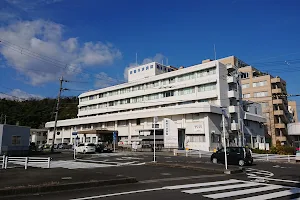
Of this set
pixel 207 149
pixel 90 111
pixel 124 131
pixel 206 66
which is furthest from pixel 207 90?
pixel 90 111

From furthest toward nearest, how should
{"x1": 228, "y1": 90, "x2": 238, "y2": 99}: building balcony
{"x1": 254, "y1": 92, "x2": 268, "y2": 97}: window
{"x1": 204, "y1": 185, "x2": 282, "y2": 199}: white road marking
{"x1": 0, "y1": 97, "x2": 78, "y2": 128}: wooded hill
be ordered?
{"x1": 0, "y1": 97, "x2": 78, "y2": 128}: wooded hill → {"x1": 254, "y1": 92, "x2": 268, "y2": 97}: window → {"x1": 228, "y1": 90, "x2": 238, "y2": 99}: building balcony → {"x1": 204, "y1": 185, "x2": 282, "y2": 199}: white road marking

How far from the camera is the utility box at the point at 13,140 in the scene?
2909 cm

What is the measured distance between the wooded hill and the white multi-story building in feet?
70.8

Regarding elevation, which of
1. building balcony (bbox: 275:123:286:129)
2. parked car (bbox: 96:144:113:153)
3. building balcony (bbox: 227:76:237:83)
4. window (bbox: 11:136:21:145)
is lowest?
parked car (bbox: 96:144:113:153)

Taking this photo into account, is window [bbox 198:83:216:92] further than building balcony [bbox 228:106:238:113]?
Yes

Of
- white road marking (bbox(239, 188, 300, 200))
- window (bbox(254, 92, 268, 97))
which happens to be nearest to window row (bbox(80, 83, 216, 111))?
window (bbox(254, 92, 268, 97))

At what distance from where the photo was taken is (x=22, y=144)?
105ft

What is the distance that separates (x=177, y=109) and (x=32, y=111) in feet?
186

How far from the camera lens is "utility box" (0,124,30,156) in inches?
1145

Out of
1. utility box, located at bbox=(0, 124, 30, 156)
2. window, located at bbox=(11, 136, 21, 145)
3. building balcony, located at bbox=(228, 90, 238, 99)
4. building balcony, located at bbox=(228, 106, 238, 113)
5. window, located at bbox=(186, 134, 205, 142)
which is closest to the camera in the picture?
utility box, located at bbox=(0, 124, 30, 156)

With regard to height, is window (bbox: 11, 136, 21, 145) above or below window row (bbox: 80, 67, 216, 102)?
below

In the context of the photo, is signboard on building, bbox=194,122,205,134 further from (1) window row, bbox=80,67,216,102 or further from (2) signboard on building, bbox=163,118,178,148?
(1) window row, bbox=80,67,216,102

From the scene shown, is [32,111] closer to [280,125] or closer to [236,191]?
[280,125]

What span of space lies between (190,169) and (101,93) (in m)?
58.1
